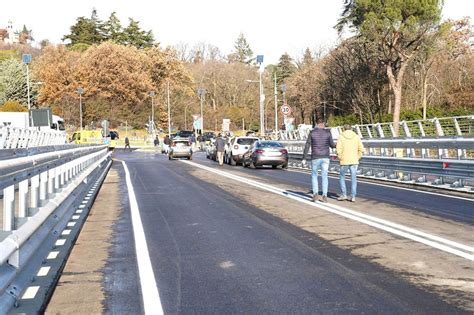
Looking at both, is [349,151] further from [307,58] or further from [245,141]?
[307,58]

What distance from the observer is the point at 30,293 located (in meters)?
5.93

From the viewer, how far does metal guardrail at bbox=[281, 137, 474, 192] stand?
52.5 ft

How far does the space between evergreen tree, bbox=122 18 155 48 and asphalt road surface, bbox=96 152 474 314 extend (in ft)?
342

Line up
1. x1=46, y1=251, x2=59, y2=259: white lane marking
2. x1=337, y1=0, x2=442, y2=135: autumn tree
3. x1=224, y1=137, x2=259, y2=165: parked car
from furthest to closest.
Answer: x1=337, y1=0, x2=442, y2=135: autumn tree < x1=224, y1=137, x2=259, y2=165: parked car < x1=46, y1=251, x2=59, y2=259: white lane marking

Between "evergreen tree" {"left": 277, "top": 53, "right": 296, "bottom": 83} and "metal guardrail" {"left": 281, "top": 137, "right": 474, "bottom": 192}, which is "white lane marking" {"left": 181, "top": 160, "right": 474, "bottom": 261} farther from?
"evergreen tree" {"left": 277, "top": 53, "right": 296, "bottom": 83}

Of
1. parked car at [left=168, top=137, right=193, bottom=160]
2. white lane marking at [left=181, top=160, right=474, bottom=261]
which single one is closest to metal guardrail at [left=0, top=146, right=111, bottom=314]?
white lane marking at [left=181, top=160, right=474, bottom=261]

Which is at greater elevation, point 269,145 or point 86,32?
point 86,32

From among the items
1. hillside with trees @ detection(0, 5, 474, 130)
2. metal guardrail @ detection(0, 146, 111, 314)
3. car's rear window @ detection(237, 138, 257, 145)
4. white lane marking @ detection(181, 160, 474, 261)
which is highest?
hillside with trees @ detection(0, 5, 474, 130)

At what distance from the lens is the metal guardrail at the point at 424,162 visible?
52.5 ft

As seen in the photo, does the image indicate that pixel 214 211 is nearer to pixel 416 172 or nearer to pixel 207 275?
pixel 207 275

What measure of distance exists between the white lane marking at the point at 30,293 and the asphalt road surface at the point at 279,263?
72cm

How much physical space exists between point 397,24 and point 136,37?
78.0 meters

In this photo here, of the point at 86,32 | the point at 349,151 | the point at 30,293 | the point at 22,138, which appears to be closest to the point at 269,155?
the point at 22,138

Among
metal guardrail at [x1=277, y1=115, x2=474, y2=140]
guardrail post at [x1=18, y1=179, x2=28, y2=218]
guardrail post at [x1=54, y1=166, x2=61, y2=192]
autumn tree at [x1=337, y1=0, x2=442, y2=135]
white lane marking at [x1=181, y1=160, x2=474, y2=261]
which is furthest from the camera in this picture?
autumn tree at [x1=337, y1=0, x2=442, y2=135]
